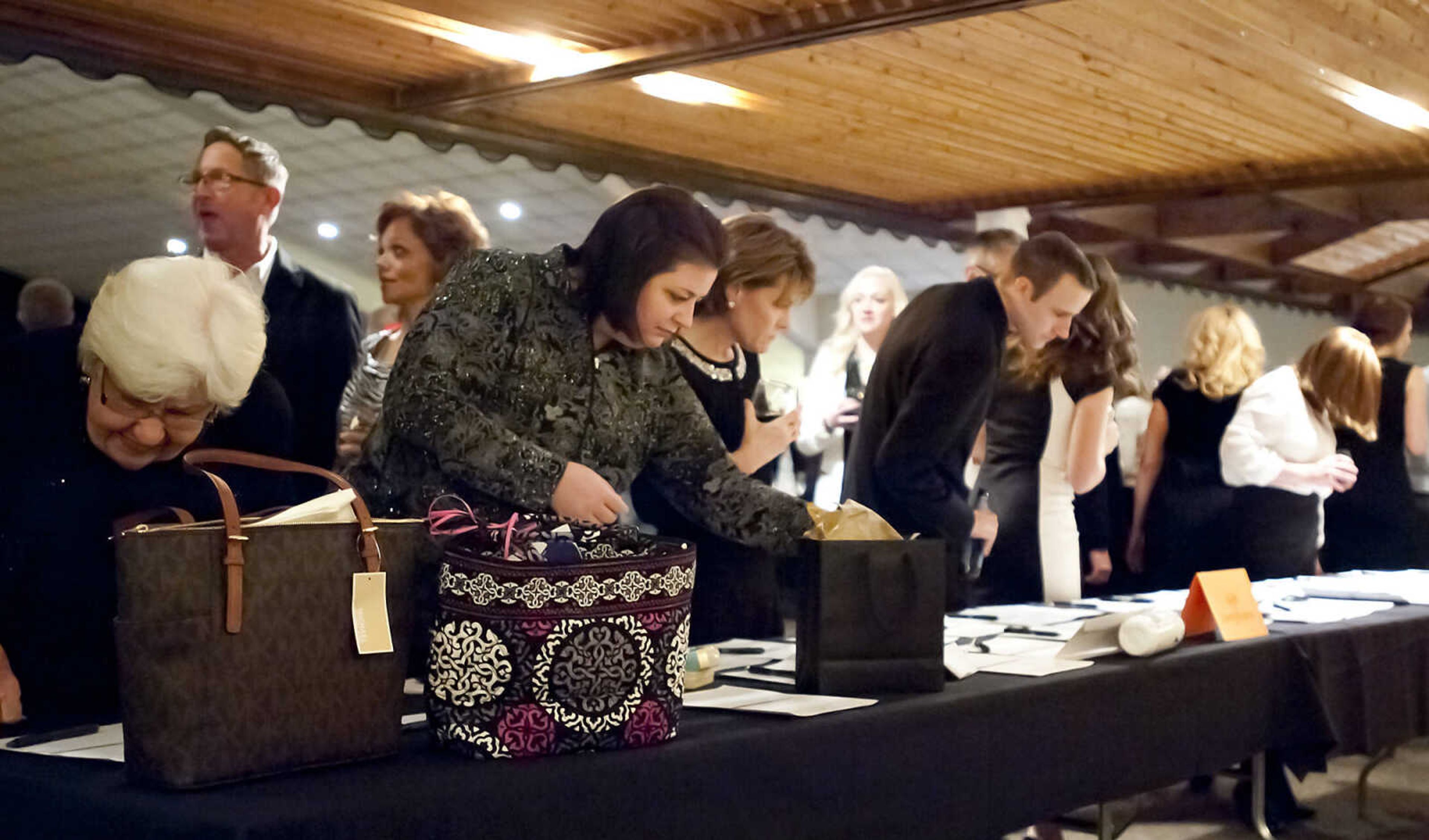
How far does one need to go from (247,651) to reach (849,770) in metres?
0.67

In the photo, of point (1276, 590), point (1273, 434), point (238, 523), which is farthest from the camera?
point (1273, 434)

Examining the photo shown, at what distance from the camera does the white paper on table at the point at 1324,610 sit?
8.38 feet

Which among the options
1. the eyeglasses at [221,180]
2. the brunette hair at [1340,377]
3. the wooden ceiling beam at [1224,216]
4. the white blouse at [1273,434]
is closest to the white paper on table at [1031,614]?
the white blouse at [1273,434]

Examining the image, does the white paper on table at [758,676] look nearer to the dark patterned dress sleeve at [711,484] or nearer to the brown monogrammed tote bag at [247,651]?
the dark patterned dress sleeve at [711,484]

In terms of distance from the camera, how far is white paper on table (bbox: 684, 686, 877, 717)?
1.55m

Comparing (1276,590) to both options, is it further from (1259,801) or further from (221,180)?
(221,180)

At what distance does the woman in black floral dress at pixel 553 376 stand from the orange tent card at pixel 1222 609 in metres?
0.84

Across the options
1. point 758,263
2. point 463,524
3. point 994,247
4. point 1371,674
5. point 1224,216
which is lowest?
point 1371,674

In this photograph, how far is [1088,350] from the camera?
3.02 m

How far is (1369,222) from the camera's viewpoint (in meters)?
5.99

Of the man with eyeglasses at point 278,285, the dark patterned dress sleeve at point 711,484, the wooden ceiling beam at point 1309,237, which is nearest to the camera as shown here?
the dark patterned dress sleeve at point 711,484

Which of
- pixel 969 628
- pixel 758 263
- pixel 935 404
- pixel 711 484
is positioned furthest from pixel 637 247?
pixel 969 628

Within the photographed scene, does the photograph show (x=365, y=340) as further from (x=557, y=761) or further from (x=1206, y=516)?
(x=1206, y=516)

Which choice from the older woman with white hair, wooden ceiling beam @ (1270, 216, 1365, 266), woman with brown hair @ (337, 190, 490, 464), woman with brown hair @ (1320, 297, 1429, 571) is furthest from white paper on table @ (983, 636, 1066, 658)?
wooden ceiling beam @ (1270, 216, 1365, 266)
